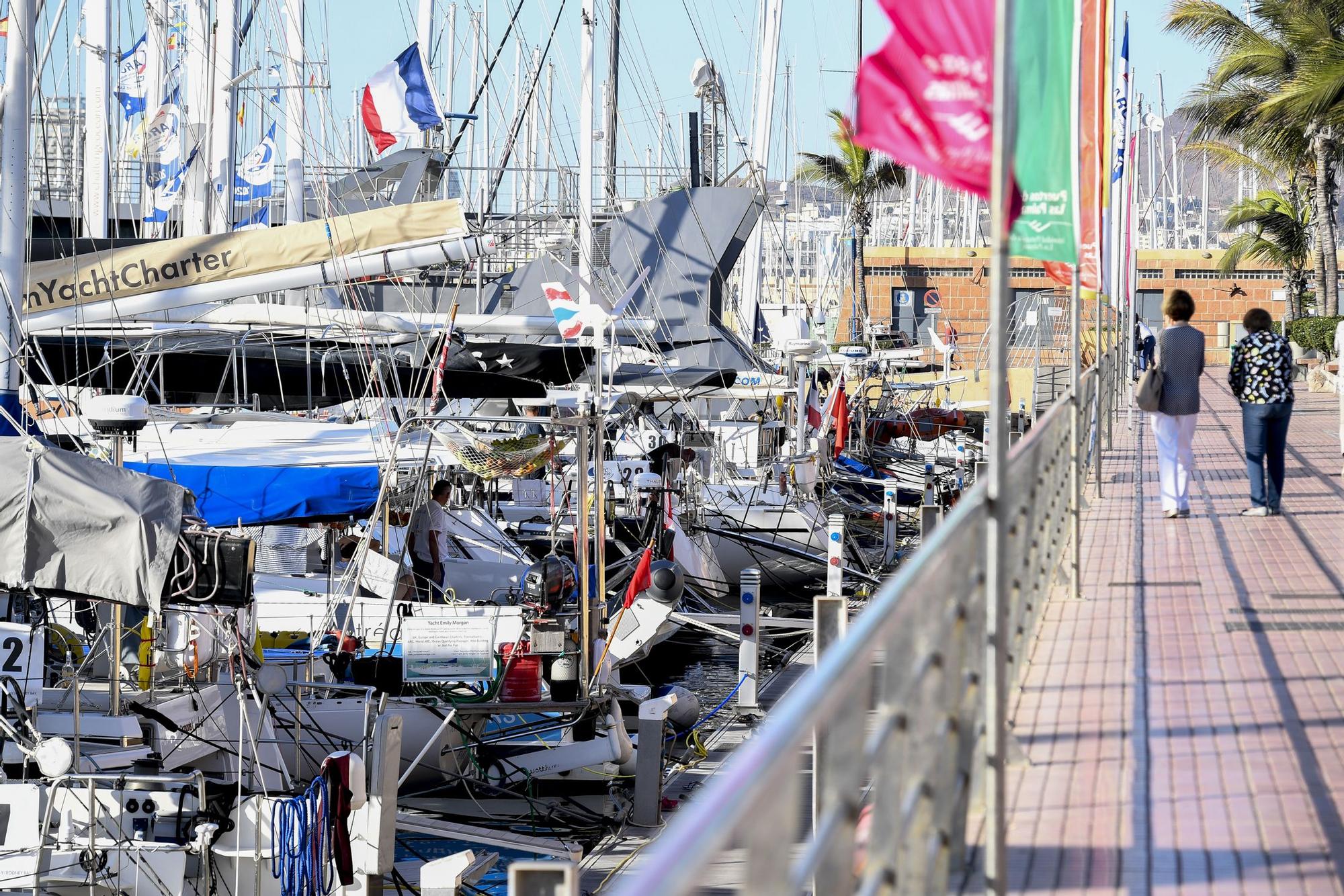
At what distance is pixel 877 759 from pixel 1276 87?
122ft

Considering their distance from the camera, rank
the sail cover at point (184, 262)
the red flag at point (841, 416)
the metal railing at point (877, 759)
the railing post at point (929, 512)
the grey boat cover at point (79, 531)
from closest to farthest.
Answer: the metal railing at point (877, 759), the grey boat cover at point (79, 531), the sail cover at point (184, 262), the railing post at point (929, 512), the red flag at point (841, 416)

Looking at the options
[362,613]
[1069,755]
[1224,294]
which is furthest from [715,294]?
[1224,294]

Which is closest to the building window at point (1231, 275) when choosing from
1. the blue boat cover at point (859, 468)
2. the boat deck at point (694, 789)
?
the blue boat cover at point (859, 468)

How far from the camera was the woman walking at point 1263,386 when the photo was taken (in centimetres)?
1158

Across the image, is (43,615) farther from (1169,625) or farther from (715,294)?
(715,294)

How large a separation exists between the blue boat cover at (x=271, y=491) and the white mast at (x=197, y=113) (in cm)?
854

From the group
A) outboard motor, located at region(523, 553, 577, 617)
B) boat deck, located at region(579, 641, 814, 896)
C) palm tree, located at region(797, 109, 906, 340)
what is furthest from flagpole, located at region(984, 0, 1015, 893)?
palm tree, located at region(797, 109, 906, 340)

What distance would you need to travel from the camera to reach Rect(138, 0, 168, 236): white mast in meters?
24.4

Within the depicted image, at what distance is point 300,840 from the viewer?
10828mm

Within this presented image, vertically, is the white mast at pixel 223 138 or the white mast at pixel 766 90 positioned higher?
the white mast at pixel 766 90

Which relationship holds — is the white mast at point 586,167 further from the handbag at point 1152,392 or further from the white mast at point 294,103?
the handbag at point 1152,392

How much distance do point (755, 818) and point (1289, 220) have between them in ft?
151

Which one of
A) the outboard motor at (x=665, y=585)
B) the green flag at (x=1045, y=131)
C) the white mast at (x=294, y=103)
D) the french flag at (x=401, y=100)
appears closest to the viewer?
the green flag at (x=1045, y=131)

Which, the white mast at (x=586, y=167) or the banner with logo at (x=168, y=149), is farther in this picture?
the banner with logo at (x=168, y=149)
